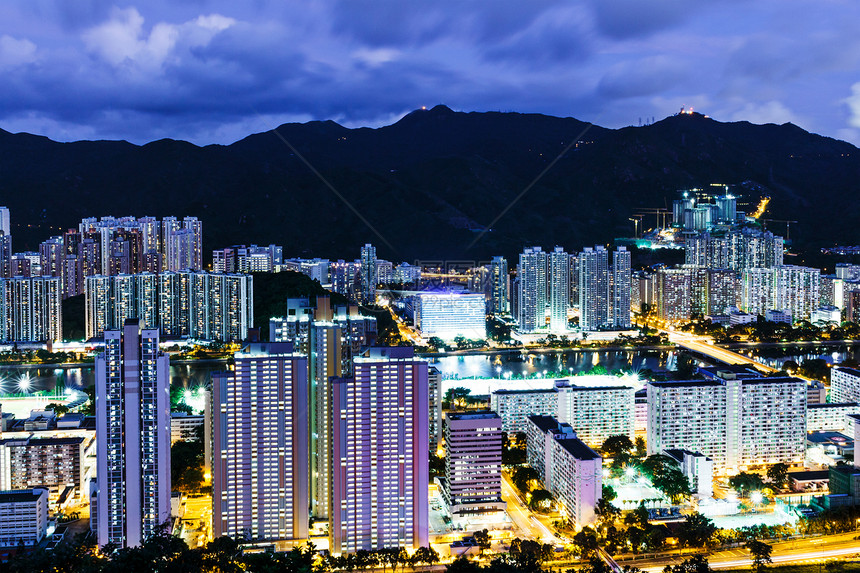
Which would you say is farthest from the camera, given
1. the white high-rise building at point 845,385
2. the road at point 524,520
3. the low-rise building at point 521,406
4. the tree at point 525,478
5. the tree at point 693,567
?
the white high-rise building at point 845,385

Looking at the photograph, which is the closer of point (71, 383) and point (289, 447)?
point (289, 447)

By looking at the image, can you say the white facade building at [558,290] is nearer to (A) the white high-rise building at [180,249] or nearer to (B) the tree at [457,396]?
(B) the tree at [457,396]

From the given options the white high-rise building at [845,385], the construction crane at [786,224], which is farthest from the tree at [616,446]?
the construction crane at [786,224]

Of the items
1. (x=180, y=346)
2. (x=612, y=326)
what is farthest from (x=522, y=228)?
(x=180, y=346)

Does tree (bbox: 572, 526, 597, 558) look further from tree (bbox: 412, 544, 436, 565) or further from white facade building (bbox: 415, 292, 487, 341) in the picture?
white facade building (bbox: 415, 292, 487, 341)

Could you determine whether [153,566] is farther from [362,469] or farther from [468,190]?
[468,190]

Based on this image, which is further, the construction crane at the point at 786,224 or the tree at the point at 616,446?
the construction crane at the point at 786,224

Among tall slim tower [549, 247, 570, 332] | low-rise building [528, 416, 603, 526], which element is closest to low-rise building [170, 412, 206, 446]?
low-rise building [528, 416, 603, 526]
